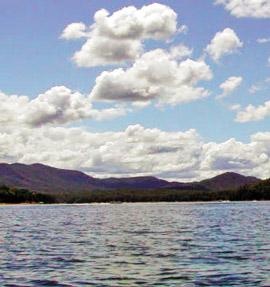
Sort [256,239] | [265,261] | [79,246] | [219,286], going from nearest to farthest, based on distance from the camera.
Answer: [219,286] < [265,261] < [79,246] < [256,239]

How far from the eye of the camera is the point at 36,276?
38.3 metres

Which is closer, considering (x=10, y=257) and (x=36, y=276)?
(x=36, y=276)

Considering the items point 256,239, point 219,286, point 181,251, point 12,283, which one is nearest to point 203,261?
point 181,251

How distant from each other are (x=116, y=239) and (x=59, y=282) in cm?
3222

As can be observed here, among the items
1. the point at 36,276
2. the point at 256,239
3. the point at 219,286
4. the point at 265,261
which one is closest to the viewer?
the point at 219,286

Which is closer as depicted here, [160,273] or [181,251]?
[160,273]

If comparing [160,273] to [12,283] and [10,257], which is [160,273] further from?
[10,257]

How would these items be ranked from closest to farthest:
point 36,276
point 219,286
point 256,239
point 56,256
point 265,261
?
point 219,286 → point 36,276 → point 265,261 → point 56,256 → point 256,239

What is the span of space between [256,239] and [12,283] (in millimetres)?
35626

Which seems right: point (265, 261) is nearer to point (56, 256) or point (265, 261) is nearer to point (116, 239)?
point (56, 256)

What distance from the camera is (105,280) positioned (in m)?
36.0

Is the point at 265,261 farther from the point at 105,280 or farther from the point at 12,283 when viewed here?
the point at 12,283

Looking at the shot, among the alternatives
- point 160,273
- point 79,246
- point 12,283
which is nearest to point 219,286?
point 160,273

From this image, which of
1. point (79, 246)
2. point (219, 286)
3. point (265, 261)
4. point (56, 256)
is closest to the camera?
point (219, 286)
